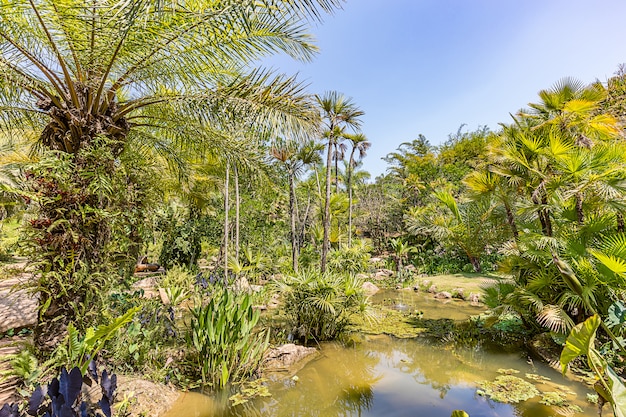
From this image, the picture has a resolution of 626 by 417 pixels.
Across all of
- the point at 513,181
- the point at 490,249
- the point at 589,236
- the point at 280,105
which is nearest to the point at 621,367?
the point at 589,236

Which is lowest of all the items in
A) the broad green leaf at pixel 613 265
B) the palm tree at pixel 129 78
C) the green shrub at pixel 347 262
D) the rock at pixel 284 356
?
the rock at pixel 284 356

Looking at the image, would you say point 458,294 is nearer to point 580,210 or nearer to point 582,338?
point 580,210

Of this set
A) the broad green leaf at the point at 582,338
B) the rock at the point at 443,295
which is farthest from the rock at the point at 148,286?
the broad green leaf at the point at 582,338

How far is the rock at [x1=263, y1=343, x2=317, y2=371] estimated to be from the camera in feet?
14.8

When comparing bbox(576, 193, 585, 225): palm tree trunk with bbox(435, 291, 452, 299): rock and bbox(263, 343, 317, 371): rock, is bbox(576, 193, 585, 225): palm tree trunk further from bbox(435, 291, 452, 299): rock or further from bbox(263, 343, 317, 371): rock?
bbox(435, 291, 452, 299): rock

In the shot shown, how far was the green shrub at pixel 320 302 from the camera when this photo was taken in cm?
517

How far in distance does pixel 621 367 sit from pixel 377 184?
2519 centimetres

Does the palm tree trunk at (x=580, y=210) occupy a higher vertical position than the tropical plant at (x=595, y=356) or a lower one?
higher

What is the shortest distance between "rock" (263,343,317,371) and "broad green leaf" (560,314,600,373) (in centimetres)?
339

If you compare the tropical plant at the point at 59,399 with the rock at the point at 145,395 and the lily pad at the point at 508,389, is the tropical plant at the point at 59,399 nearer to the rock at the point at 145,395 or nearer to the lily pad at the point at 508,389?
the rock at the point at 145,395

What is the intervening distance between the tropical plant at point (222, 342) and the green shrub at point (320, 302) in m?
1.33

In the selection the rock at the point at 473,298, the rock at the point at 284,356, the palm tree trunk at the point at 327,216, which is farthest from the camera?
the palm tree trunk at the point at 327,216

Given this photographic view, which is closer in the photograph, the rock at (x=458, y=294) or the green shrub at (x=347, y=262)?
the rock at (x=458, y=294)

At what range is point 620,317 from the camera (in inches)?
110
